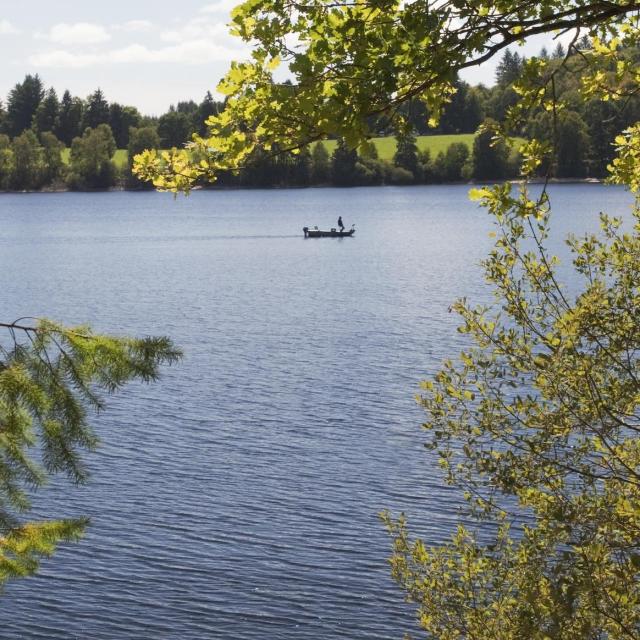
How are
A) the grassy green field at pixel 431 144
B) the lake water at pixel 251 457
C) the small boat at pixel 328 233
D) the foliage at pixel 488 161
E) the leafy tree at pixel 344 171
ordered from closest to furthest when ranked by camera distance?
the lake water at pixel 251 457 < the small boat at pixel 328 233 < the foliage at pixel 488 161 < the leafy tree at pixel 344 171 < the grassy green field at pixel 431 144

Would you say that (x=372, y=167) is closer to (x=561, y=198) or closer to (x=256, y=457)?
(x=561, y=198)

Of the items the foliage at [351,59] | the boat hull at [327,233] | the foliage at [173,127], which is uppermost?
the foliage at [173,127]

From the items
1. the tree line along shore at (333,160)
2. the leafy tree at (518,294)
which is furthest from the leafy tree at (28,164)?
the leafy tree at (518,294)

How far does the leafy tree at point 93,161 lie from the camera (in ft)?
573

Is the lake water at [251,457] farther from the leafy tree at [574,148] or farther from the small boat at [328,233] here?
the leafy tree at [574,148]

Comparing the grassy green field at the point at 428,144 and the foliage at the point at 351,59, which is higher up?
the grassy green field at the point at 428,144

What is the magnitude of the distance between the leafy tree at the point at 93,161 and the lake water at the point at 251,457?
356 ft

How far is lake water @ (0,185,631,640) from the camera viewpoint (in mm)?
19797

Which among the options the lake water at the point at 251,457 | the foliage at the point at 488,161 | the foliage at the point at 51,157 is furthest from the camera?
the foliage at the point at 51,157

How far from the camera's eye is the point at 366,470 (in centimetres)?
2628

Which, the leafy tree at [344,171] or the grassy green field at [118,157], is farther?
the grassy green field at [118,157]

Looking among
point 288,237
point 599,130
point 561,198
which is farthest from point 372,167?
point 288,237

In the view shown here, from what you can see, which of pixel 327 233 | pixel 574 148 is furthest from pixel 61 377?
pixel 574 148

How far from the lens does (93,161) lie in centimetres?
17800
